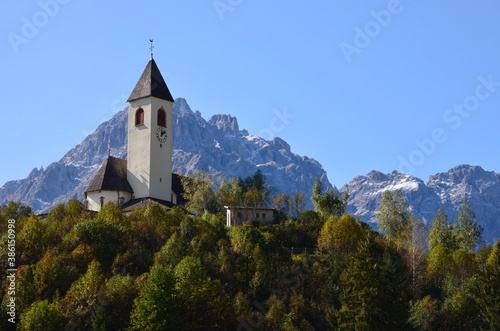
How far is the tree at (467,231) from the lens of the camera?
101m

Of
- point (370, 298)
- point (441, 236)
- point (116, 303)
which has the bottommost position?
point (370, 298)

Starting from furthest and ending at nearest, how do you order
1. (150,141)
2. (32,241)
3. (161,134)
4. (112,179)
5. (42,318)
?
1. (161,134)
2. (112,179)
3. (150,141)
4. (32,241)
5. (42,318)

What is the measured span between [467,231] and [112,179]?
48859mm

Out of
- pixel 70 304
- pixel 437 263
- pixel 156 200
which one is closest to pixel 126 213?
pixel 156 200

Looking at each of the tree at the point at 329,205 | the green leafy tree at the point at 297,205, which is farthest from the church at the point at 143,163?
the green leafy tree at the point at 297,205

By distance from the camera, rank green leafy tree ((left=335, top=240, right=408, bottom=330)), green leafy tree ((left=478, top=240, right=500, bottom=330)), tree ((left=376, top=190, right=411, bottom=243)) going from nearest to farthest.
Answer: green leafy tree ((left=335, top=240, right=408, bottom=330)) < green leafy tree ((left=478, top=240, right=500, bottom=330)) < tree ((left=376, top=190, right=411, bottom=243))

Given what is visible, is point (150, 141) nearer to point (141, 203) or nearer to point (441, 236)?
point (141, 203)

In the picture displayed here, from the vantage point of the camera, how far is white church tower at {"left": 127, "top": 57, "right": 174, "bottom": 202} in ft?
275

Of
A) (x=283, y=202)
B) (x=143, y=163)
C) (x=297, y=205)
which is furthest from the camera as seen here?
(x=283, y=202)

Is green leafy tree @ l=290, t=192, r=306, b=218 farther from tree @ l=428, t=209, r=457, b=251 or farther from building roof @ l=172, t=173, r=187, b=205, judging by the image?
building roof @ l=172, t=173, r=187, b=205

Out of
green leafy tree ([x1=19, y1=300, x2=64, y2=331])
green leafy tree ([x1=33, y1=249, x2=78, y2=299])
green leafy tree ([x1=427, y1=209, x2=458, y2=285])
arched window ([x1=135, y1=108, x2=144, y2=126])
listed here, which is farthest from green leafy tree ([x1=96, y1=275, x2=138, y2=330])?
green leafy tree ([x1=427, y1=209, x2=458, y2=285])

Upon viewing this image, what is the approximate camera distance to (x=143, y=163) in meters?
84.1

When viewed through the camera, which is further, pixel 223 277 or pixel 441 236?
pixel 441 236

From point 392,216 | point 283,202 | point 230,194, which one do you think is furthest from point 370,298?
point 283,202
